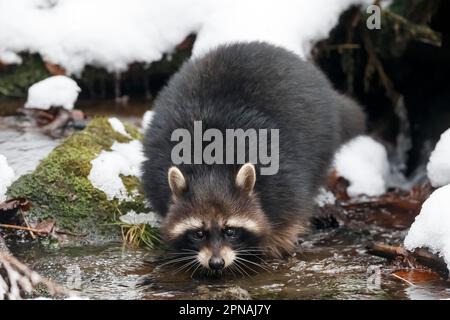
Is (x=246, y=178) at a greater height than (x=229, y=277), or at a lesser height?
greater

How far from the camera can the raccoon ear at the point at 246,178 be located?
17.8 ft

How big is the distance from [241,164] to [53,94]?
2.68 m

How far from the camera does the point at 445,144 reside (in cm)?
658

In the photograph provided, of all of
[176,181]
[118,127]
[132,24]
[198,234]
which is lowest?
[198,234]

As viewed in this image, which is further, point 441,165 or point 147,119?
point 147,119

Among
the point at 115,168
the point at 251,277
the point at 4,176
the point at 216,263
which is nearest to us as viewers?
the point at 216,263

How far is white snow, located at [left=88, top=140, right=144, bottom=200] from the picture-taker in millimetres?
6262

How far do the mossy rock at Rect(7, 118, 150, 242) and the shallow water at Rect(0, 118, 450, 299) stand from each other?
22cm

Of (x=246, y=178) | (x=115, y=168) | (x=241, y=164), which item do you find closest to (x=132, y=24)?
(x=115, y=168)

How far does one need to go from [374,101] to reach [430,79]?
0.68m

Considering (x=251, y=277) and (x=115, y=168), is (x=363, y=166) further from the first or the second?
(x=251, y=277)

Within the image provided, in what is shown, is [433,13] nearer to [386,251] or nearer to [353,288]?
[386,251]

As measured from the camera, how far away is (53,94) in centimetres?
761

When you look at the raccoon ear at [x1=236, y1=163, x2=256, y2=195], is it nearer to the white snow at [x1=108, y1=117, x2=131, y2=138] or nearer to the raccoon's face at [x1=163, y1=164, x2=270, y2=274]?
the raccoon's face at [x1=163, y1=164, x2=270, y2=274]
